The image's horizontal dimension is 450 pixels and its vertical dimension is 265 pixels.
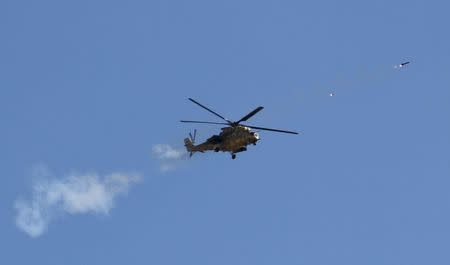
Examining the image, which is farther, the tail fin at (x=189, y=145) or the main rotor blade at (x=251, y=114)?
the tail fin at (x=189, y=145)

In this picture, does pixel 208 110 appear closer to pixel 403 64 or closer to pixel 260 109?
pixel 260 109

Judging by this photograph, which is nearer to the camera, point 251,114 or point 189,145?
point 251,114

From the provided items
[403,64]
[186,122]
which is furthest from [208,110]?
[403,64]

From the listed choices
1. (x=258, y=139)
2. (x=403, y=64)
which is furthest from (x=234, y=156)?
(x=403, y=64)

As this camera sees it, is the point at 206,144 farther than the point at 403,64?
Yes

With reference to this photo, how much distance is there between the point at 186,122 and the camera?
12750cm

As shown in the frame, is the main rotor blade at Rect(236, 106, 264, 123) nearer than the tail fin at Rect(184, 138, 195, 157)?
Yes

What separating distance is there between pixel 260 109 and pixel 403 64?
56.7 feet

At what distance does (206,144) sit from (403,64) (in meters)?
28.0

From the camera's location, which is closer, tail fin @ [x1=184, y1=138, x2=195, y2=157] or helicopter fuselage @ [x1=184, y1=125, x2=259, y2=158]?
helicopter fuselage @ [x1=184, y1=125, x2=259, y2=158]

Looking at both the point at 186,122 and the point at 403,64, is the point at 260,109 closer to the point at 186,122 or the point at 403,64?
the point at 186,122

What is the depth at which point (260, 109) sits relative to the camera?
12456cm

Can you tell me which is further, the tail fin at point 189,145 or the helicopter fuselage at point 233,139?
the tail fin at point 189,145

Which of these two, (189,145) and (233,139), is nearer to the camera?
(233,139)
